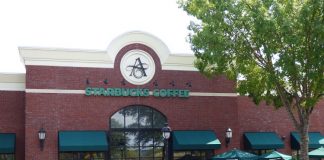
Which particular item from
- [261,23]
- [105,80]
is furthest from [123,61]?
[261,23]

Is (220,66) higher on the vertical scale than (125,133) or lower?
higher

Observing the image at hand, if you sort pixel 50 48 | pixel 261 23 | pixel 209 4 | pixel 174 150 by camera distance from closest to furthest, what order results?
pixel 261 23 < pixel 209 4 < pixel 50 48 < pixel 174 150

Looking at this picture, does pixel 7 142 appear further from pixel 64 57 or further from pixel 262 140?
pixel 262 140

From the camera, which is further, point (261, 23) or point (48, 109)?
point (48, 109)

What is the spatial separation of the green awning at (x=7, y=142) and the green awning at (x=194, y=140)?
25.1 feet

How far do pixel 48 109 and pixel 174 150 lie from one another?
6.46 meters

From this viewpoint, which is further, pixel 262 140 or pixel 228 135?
pixel 262 140

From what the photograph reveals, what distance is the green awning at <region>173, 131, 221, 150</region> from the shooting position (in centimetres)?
2611

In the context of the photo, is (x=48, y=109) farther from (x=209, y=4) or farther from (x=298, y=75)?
(x=298, y=75)

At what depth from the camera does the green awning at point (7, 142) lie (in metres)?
24.3

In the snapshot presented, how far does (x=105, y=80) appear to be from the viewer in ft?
84.2

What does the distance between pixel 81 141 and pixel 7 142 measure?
11.3ft

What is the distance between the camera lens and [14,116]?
84.0 feet

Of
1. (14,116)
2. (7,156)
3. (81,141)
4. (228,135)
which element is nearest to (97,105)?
(81,141)
